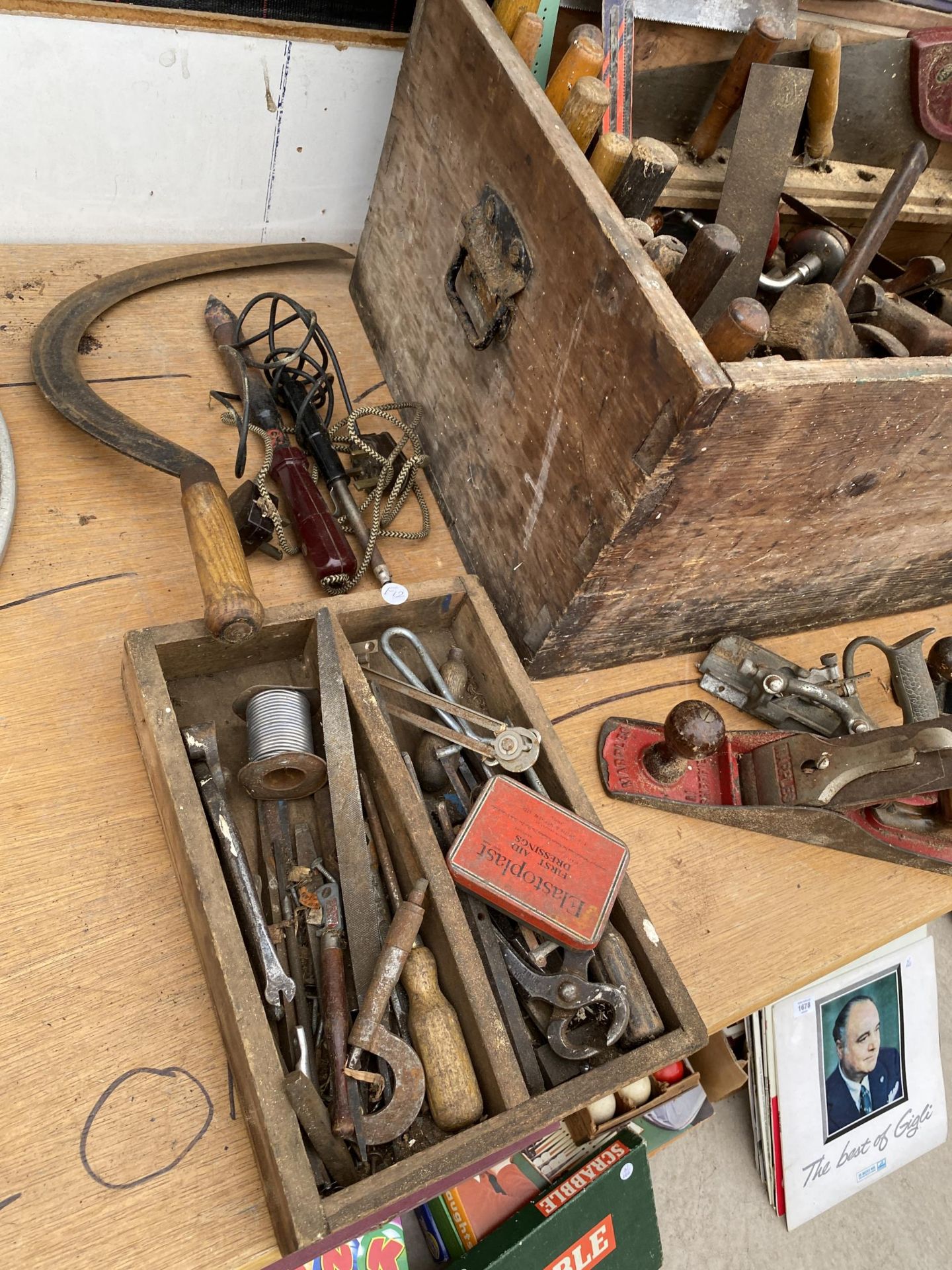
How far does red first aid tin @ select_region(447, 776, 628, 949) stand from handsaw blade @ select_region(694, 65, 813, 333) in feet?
2.62

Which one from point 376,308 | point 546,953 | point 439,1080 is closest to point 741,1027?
point 546,953

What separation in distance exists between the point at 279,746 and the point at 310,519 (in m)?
0.39

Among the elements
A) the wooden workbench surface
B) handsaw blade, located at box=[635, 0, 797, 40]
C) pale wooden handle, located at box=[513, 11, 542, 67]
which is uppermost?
handsaw blade, located at box=[635, 0, 797, 40]

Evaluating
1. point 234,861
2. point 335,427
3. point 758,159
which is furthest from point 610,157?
point 234,861

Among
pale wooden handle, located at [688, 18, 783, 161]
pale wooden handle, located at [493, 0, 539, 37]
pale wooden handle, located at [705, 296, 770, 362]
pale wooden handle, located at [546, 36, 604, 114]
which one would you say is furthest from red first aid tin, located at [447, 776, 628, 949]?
pale wooden handle, located at [688, 18, 783, 161]

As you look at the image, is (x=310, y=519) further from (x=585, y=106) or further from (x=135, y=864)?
(x=585, y=106)

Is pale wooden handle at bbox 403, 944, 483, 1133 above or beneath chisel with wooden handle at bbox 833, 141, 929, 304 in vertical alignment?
beneath

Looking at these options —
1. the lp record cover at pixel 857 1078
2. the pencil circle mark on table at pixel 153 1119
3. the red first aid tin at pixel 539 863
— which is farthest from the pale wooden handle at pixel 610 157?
the lp record cover at pixel 857 1078

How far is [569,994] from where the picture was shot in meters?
0.97

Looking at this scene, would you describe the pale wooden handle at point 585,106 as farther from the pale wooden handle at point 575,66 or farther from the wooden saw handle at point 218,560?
the wooden saw handle at point 218,560

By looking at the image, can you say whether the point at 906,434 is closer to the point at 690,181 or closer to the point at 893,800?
the point at 893,800

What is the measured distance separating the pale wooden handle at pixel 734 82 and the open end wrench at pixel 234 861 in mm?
1239

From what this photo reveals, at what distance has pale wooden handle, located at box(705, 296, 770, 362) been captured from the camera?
3.13ft

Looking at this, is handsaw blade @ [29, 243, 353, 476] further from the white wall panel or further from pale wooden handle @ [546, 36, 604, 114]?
pale wooden handle @ [546, 36, 604, 114]
